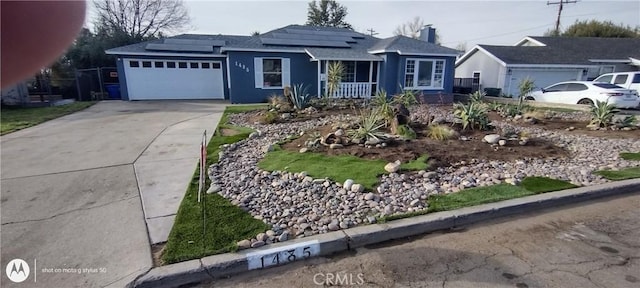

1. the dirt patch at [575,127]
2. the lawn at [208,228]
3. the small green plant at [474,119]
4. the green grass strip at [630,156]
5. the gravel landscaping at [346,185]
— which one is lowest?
the lawn at [208,228]

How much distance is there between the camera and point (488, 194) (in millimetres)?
4047

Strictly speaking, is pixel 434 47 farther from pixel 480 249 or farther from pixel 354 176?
pixel 480 249

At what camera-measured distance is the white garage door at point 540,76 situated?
20812 millimetres

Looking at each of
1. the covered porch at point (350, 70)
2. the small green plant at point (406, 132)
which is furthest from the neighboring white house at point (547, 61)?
the small green plant at point (406, 132)

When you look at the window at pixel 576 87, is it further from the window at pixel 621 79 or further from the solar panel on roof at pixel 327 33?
the solar panel on roof at pixel 327 33

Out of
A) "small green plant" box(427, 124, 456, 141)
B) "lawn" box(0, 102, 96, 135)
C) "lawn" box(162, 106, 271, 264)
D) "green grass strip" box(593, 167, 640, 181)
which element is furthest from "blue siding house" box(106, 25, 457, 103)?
"lawn" box(162, 106, 271, 264)

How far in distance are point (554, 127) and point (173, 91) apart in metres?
17.1

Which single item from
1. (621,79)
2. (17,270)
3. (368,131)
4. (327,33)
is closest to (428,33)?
(327,33)

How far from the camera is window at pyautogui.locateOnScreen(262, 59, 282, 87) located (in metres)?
16.0

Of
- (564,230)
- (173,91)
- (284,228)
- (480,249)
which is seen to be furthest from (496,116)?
(173,91)

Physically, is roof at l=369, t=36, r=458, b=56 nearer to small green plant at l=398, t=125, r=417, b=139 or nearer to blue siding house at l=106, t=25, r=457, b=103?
blue siding house at l=106, t=25, r=457, b=103

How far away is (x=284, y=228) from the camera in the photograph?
10.7ft

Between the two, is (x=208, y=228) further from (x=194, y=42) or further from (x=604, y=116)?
(x=194, y=42)

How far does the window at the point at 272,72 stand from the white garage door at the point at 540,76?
14.8m
